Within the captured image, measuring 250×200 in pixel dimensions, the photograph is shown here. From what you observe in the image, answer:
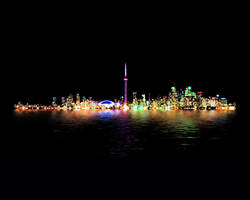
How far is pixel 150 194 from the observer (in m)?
8.16

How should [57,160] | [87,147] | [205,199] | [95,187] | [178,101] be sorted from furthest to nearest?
[178,101], [87,147], [57,160], [95,187], [205,199]

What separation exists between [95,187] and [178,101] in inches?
7477

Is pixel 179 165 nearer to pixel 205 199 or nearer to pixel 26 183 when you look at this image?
pixel 205 199

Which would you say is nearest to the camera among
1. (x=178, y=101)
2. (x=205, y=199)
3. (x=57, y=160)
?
(x=205, y=199)

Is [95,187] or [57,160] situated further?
[57,160]

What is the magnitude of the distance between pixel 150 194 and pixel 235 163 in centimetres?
604

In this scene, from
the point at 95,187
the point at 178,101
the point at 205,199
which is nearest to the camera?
the point at 205,199

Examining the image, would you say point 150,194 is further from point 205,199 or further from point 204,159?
point 204,159

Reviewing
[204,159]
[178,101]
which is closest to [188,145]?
[204,159]

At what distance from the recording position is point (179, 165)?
39.0 feet

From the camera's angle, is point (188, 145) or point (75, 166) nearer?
point (75, 166)

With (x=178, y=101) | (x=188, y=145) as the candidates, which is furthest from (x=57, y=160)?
(x=178, y=101)

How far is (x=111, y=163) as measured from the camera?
40.4ft

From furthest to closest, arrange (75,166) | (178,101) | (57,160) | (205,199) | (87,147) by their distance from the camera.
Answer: (178,101)
(87,147)
(57,160)
(75,166)
(205,199)
